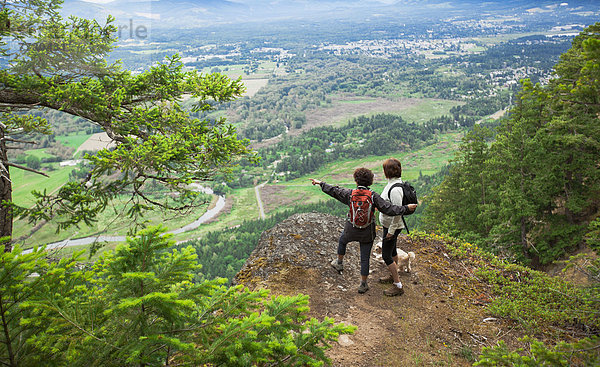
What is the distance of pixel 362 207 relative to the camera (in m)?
6.06

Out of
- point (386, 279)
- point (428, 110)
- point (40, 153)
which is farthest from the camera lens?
point (428, 110)

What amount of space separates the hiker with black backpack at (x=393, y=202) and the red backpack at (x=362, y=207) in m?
0.26

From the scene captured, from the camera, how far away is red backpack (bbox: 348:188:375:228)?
19.8 ft

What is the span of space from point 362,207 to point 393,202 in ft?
1.81

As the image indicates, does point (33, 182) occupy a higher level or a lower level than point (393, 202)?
lower

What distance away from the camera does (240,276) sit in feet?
25.4

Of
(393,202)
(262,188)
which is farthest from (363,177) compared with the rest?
(262,188)

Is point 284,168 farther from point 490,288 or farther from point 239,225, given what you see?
point 490,288

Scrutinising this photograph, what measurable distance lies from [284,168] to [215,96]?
80.4 meters

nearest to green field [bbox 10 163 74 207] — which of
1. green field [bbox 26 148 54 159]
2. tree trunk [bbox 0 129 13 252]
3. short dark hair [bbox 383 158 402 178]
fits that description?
green field [bbox 26 148 54 159]

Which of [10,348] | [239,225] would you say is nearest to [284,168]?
[239,225]

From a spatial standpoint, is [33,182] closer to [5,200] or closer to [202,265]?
[5,200]

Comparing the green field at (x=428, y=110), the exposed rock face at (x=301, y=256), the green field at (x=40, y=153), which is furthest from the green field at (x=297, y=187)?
the exposed rock face at (x=301, y=256)

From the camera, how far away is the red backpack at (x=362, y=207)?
6.03 meters
